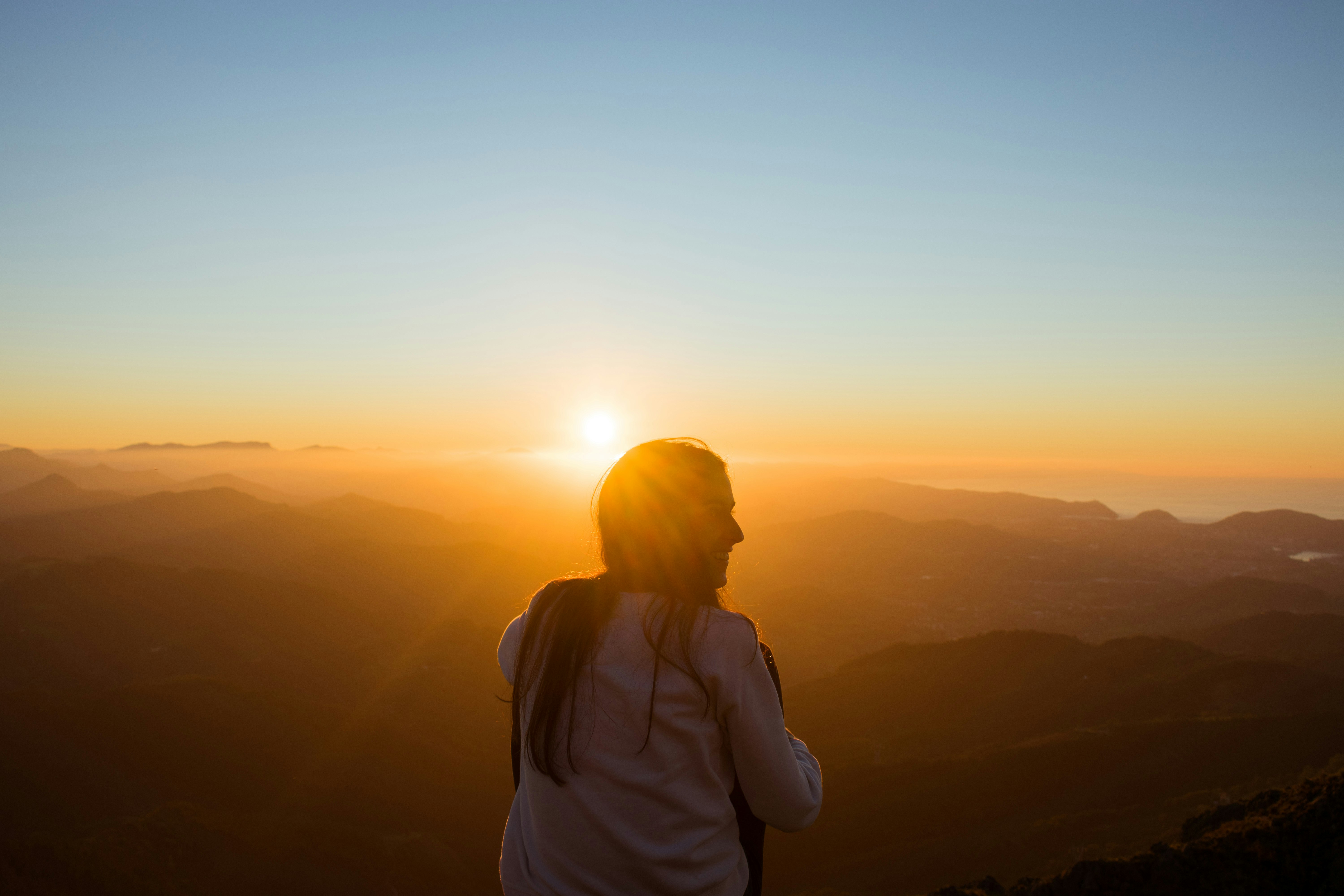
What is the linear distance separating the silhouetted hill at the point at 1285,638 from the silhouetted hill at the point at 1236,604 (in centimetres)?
1201

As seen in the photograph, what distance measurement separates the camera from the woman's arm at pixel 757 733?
147 centimetres

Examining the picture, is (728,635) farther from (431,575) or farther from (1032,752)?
(431,575)

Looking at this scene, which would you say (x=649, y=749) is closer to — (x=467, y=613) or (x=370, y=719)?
(x=370, y=719)

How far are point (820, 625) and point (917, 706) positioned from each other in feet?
115

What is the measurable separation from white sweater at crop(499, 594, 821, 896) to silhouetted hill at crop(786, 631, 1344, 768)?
1081 inches

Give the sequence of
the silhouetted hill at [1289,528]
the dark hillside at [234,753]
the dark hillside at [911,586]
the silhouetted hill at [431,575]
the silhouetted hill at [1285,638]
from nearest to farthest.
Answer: the dark hillside at [234,753], the silhouetted hill at [1285,638], the silhouetted hill at [431,575], the dark hillside at [911,586], the silhouetted hill at [1289,528]

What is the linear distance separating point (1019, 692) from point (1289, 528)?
508ft

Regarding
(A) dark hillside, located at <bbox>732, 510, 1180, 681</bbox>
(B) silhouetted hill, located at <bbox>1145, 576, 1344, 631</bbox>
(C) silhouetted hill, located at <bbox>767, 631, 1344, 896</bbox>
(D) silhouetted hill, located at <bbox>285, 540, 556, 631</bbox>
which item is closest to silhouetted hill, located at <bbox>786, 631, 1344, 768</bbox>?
(C) silhouetted hill, located at <bbox>767, 631, 1344, 896</bbox>

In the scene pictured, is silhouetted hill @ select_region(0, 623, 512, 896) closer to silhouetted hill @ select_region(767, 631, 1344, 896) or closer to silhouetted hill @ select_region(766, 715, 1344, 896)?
silhouetted hill @ select_region(766, 715, 1344, 896)

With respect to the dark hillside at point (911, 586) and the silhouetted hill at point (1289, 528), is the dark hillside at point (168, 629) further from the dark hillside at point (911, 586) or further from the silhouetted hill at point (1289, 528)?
the silhouetted hill at point (1289, 528)

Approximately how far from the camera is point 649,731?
5.03ft

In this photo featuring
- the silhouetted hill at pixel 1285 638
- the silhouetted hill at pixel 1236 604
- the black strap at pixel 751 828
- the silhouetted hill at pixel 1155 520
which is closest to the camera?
the black strap at pixel 751 828

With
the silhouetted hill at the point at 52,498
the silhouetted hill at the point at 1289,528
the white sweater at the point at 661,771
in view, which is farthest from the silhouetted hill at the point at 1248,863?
the silhouetted hill at the point at 1289,528

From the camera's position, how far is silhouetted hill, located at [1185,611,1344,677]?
157 feet
